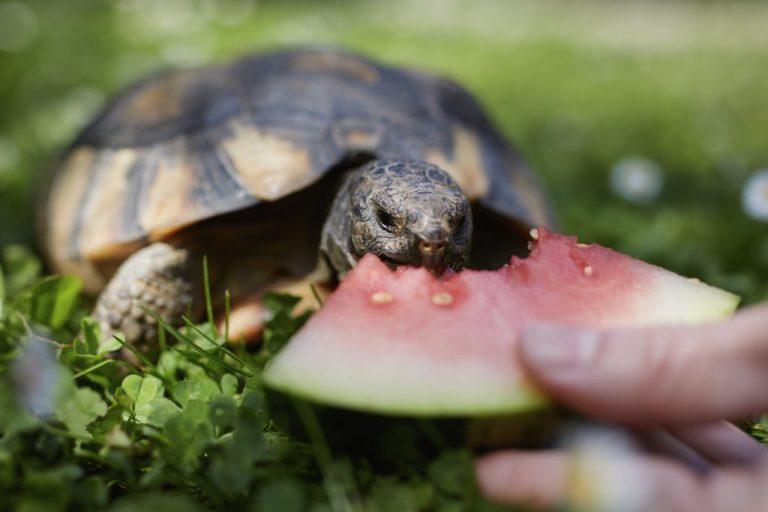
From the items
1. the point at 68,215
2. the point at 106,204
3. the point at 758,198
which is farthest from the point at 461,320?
the point at 758,198

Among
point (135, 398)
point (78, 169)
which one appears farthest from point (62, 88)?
point (135, 398)

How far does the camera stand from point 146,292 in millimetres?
2102

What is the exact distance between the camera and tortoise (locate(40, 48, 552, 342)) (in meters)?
2.06

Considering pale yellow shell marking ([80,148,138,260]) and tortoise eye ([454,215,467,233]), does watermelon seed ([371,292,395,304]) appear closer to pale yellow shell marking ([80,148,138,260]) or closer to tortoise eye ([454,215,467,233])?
tortoise eye ([454,215,467,233])

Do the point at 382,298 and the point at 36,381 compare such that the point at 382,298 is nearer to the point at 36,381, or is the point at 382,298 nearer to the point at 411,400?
the point at 411,400

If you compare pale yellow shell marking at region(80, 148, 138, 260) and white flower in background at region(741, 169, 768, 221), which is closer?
pale yellow shell marking at region(80, 148, 138, 260)

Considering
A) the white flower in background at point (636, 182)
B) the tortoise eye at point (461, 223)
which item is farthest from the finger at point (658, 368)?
the white flower in background at point (636, 182)

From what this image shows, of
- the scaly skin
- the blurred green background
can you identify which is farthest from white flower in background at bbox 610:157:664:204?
the scaly skin

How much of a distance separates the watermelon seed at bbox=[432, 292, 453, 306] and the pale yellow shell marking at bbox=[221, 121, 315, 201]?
84 cm

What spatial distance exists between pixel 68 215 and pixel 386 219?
1396mm

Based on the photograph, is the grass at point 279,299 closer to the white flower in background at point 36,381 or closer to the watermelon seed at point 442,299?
the white flower in background at point 36,381

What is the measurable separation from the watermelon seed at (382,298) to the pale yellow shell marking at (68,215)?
54.2 inches

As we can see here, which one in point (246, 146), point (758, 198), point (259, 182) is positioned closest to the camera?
point (259, 182)

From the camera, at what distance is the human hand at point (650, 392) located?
43.1 inches
